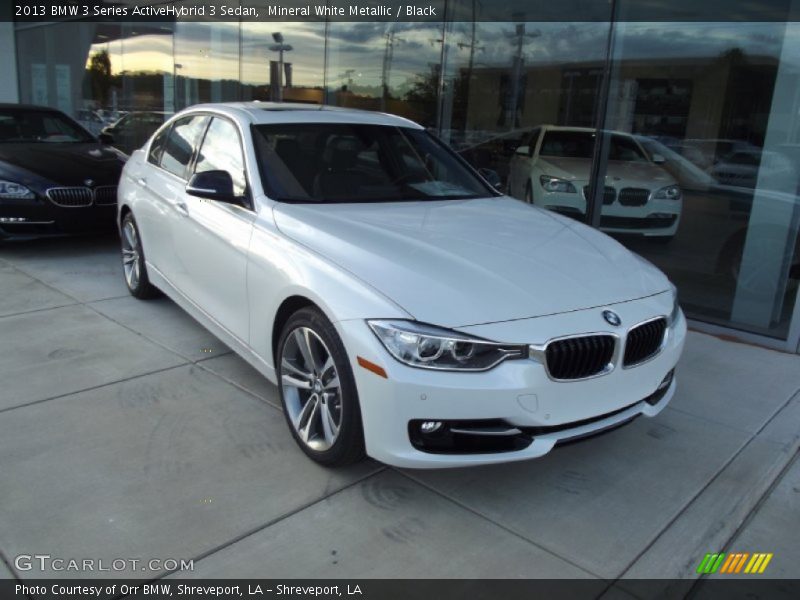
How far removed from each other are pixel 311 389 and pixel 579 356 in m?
1.25

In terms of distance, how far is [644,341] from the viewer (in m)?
3.09

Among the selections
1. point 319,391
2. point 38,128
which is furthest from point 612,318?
point 38,128

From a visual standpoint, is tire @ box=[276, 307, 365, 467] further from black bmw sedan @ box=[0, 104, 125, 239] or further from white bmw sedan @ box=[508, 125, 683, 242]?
black bmw sedan @ box=[0, 104, 125, 239]

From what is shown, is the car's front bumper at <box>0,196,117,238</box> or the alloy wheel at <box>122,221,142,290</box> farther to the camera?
the car's front bumper at <box>0,196,117,238</box>

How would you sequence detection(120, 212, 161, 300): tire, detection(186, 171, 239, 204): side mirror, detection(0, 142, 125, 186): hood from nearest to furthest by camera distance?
detection(186, 171, 239, 204): side mirror
detection(120, 212, 161, 300): tire
detection(0, 142, 125, 186): hood

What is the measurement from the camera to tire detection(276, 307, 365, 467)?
2.92 m

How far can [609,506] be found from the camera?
3074mm

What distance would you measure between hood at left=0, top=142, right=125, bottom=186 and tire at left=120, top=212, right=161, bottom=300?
1846mm

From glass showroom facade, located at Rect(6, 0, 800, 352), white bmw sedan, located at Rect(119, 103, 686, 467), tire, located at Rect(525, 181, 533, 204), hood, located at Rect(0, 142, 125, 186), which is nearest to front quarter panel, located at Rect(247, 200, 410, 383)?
white bmw sedan, located at Rect(119, 103, 686, 467)

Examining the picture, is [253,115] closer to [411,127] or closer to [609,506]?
[411,127]

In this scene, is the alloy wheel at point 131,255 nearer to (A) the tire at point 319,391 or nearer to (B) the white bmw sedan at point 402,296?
(B) the white bmw sedan at point 402,296

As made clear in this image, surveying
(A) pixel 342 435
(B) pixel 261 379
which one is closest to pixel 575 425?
(A) pixel 342 435

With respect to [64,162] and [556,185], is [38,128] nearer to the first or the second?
[64,162]

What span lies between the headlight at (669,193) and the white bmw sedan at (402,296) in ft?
8.99
